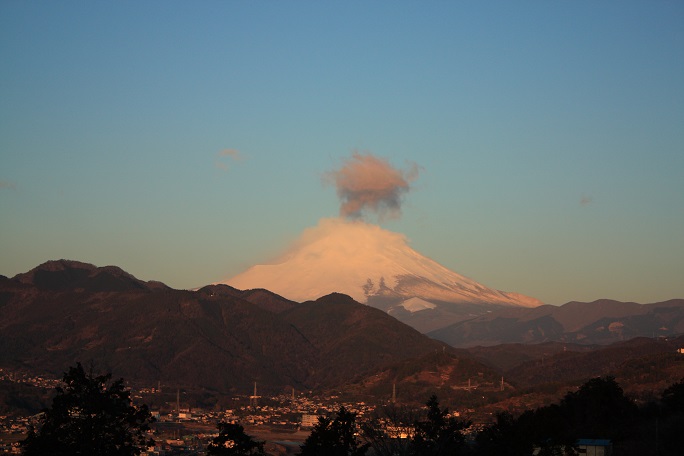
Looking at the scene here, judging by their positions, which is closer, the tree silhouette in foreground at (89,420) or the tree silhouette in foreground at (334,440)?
the tree silhouette in foreground at (89,420)

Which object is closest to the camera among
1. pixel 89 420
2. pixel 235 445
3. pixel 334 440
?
pixel 89 420

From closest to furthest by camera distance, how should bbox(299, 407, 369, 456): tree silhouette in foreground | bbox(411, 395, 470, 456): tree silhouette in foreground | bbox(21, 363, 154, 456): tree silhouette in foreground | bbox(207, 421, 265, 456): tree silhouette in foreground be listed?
bbox(21, 363, 154, 456): tree silhouette in foreground
bbox(207, 421, 265, 456): tree silhouette in foreground
bbox(411, 395, 470, 456): tree silhouette in foreground
bbox(299, 407, 369, 456): tree silhouette in foreground

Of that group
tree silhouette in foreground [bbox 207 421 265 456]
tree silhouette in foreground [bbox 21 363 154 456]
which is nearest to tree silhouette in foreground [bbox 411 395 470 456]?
tree silhouette in foreground [bbox 207 421 265 456]

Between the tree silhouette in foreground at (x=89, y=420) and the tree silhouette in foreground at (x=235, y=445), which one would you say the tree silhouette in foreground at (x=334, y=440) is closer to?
the tree silhouette in foreground at (x=235, y=445)

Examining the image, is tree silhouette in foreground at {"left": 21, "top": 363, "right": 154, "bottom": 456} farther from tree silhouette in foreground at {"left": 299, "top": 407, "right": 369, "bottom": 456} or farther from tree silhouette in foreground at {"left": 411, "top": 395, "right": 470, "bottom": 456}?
tree silhouette in foreground at {"left": 299, "top": 407, "right": 369, "bottom": 456}

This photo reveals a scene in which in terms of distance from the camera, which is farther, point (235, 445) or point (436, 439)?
point (436, 439)

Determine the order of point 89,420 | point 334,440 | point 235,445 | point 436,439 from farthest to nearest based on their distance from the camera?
point 436,439, point 334,440, point 235,445, point 89,420

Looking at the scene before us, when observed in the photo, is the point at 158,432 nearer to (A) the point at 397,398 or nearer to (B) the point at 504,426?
(A) the point at 397,398

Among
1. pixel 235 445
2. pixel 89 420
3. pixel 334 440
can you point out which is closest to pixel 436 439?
pixel 334 440

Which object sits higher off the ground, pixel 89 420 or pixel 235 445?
pixel 89 420

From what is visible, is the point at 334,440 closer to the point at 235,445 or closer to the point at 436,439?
the point at 436,439

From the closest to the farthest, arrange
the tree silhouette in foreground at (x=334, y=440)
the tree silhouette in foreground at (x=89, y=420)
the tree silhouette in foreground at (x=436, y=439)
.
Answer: the tree silhouette in foreground at (x=89, y=420), the tree silhouette in foreground at (x=436, y=439), the tree silhouette in foreground at (x=334, y=440)

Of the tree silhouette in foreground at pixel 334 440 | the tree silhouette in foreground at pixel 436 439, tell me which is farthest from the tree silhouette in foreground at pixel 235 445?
the tree silhouette in foreground at pixel 436 439
